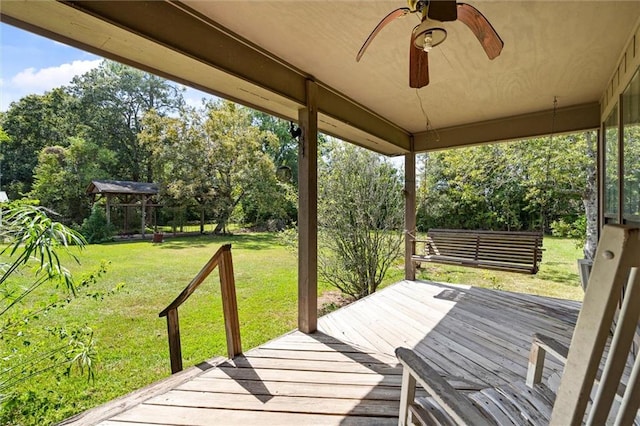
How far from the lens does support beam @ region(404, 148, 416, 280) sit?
15.9 ft

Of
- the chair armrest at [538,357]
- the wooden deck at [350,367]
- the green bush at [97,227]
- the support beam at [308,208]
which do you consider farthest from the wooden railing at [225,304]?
the green bush at [97,227]

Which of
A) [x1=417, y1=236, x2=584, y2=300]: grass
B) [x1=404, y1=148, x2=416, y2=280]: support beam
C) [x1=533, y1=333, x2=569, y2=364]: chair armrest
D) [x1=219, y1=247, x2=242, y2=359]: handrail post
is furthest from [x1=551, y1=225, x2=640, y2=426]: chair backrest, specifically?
[x1=417, y1=236, x2=584, y2=300]: grass

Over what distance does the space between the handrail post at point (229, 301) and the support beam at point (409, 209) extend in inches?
132

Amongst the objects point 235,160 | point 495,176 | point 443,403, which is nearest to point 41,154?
point 235,160

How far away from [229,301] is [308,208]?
1.04 meters

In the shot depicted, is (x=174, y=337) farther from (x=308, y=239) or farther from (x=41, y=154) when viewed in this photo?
(x=41, y=154)

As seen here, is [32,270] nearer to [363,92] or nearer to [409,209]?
[363,92]

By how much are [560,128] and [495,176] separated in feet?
12.3

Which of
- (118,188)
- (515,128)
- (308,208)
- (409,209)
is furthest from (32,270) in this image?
(118,188)

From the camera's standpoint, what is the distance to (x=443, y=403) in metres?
0.89

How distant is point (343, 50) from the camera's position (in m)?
2.26

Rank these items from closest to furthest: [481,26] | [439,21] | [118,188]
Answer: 1. [439,21]
2. [481,26]
3. [118,188]

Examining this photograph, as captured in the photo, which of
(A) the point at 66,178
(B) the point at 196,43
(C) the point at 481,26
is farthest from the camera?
(A) the point at 66,178

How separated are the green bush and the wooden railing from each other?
6822 millimetres
